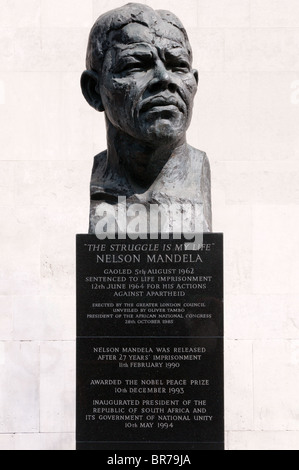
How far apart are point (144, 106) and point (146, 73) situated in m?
0.16

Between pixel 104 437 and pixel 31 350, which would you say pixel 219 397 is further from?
pixel 31 350

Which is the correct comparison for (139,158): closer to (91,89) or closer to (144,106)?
(144,106)

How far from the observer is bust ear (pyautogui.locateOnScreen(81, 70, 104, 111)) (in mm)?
5848

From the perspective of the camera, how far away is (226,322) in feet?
25.7

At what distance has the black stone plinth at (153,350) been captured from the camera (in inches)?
218

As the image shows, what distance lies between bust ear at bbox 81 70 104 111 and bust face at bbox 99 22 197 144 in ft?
0.62

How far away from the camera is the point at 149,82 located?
5.55m

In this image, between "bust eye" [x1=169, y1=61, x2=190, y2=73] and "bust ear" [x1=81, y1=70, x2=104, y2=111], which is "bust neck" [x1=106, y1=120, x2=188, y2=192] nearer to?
"bust ear" [x1=81, y1=70, x2=104, y2=111]

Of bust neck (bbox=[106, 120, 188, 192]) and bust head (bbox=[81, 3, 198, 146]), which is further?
bust neck (bbox=[106, 120, 188, 192])

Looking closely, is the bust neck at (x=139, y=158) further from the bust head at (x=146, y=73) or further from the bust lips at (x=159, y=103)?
the bust lips at (x=159, y=103)

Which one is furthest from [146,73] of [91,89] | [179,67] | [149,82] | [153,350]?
[153,350]

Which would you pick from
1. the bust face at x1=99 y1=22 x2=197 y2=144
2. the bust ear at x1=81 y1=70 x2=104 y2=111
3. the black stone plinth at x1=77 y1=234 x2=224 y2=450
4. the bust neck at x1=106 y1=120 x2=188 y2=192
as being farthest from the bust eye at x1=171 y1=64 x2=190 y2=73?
the black stone plinth at x1=77 y1=234 x2=224 y2=450

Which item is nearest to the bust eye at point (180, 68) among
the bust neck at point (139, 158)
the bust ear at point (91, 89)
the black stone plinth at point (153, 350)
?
the bust neck at point (139, 158)

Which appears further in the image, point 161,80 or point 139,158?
point 139,158
